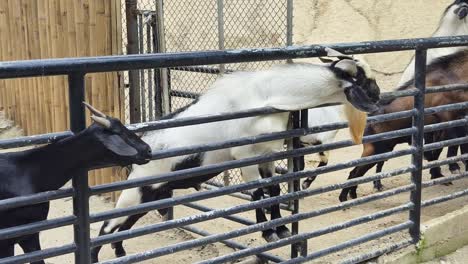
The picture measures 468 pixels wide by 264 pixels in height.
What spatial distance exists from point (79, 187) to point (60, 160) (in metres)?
0.15

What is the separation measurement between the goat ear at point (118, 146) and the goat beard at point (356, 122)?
1.42 meters

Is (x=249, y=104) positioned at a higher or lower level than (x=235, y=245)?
higher

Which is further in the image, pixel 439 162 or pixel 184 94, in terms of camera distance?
pixel 184 94

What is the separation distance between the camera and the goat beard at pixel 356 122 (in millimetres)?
3617

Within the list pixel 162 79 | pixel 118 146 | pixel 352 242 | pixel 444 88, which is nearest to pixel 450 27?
pixel 444 88

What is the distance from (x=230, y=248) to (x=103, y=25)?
227cm

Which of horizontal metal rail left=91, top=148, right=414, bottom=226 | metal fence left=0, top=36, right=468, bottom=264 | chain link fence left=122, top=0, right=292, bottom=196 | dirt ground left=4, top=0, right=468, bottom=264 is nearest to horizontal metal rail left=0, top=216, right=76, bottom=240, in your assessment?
metal fence left=0, top=36, right=468, bottom=264

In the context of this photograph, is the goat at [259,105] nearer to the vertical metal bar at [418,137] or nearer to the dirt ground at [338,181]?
the vertical metal bar at [418,137]

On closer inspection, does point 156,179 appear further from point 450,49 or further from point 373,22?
point 373,22

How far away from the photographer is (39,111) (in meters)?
6.69

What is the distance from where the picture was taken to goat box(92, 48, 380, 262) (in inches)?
143

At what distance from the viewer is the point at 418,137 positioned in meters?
3.96

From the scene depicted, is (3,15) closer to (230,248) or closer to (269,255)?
(230,248)

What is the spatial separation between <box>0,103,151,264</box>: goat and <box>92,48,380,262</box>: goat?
3.48ft
